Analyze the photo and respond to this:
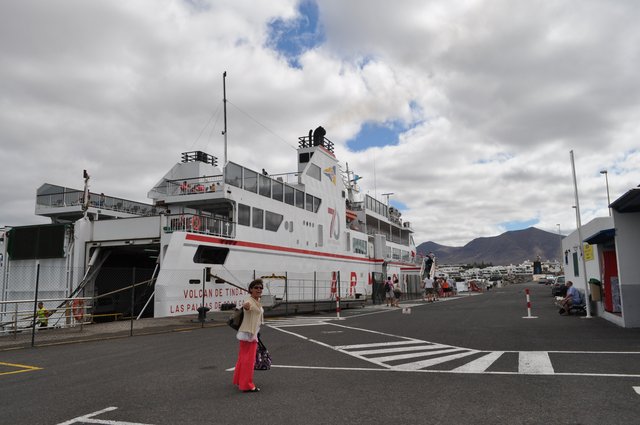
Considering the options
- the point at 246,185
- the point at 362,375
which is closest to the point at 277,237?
the point at 246,185

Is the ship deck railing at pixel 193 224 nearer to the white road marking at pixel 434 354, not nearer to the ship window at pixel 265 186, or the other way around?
the ship window at pixel 265 186

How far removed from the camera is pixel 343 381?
7.02 m

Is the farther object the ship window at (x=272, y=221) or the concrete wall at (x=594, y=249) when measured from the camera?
the ship window at (x=272, y=221)

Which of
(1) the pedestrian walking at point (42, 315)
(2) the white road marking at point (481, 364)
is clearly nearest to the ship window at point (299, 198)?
(1) the pedestrian walking at point (42, 315)

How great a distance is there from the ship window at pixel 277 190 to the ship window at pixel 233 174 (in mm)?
2982

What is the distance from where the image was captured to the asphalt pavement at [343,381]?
17.1ft

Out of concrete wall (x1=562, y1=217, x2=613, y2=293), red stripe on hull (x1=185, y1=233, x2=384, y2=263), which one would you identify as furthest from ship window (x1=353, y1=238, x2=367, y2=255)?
concrete wall (x1=562, y1=217, x2=613, y2=293)

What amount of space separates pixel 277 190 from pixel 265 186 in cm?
119

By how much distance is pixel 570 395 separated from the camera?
5.87 metres

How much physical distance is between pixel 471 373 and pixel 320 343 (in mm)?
4804

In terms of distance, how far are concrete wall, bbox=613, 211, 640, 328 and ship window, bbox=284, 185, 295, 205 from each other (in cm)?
1645

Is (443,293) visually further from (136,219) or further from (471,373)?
(471,373)

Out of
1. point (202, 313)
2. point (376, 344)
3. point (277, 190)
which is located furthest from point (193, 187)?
point (376, 344)

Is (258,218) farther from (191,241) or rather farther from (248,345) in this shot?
(248,345)
